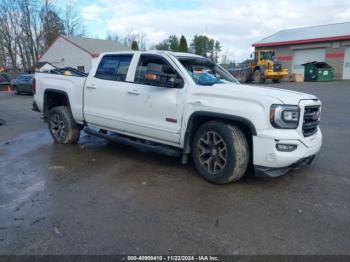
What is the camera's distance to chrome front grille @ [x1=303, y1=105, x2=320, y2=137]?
4.10 m

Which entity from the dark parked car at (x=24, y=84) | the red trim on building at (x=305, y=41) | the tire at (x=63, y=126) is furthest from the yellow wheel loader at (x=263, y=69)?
the tire at (x=63, y=126)

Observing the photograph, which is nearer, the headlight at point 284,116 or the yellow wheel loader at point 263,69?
the headlight at point 284,116

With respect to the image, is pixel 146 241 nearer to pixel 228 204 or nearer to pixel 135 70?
pixel 228 204

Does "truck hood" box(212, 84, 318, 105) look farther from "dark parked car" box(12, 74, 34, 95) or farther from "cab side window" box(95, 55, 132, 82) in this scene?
"dark parked car" box(12, 74, 34, 95)

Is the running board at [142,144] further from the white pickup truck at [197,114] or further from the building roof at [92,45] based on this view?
the building roof at [92,45]

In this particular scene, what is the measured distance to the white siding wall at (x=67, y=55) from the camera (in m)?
41.6

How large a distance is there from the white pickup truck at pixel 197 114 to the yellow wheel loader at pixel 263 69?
21649 millimetres

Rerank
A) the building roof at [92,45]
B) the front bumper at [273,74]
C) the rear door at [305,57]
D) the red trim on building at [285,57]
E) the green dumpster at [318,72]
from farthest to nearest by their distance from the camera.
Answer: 1. the building roof at [92,45]
2. the red trim on building at [285,57]
3. the rear door at [305,57]
4. the green dumpster at [318,72]
5. the front bumper at [273,74]

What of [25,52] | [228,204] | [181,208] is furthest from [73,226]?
[25,52]

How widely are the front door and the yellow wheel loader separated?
73.7ft

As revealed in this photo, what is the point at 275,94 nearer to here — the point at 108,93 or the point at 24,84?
the point at 108,93

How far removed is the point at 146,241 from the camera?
2.97 metres

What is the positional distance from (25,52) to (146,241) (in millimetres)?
62358

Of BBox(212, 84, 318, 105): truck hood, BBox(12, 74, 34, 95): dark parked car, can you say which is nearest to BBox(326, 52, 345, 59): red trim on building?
BBox(12, 74, 34, 95): dark parked car
